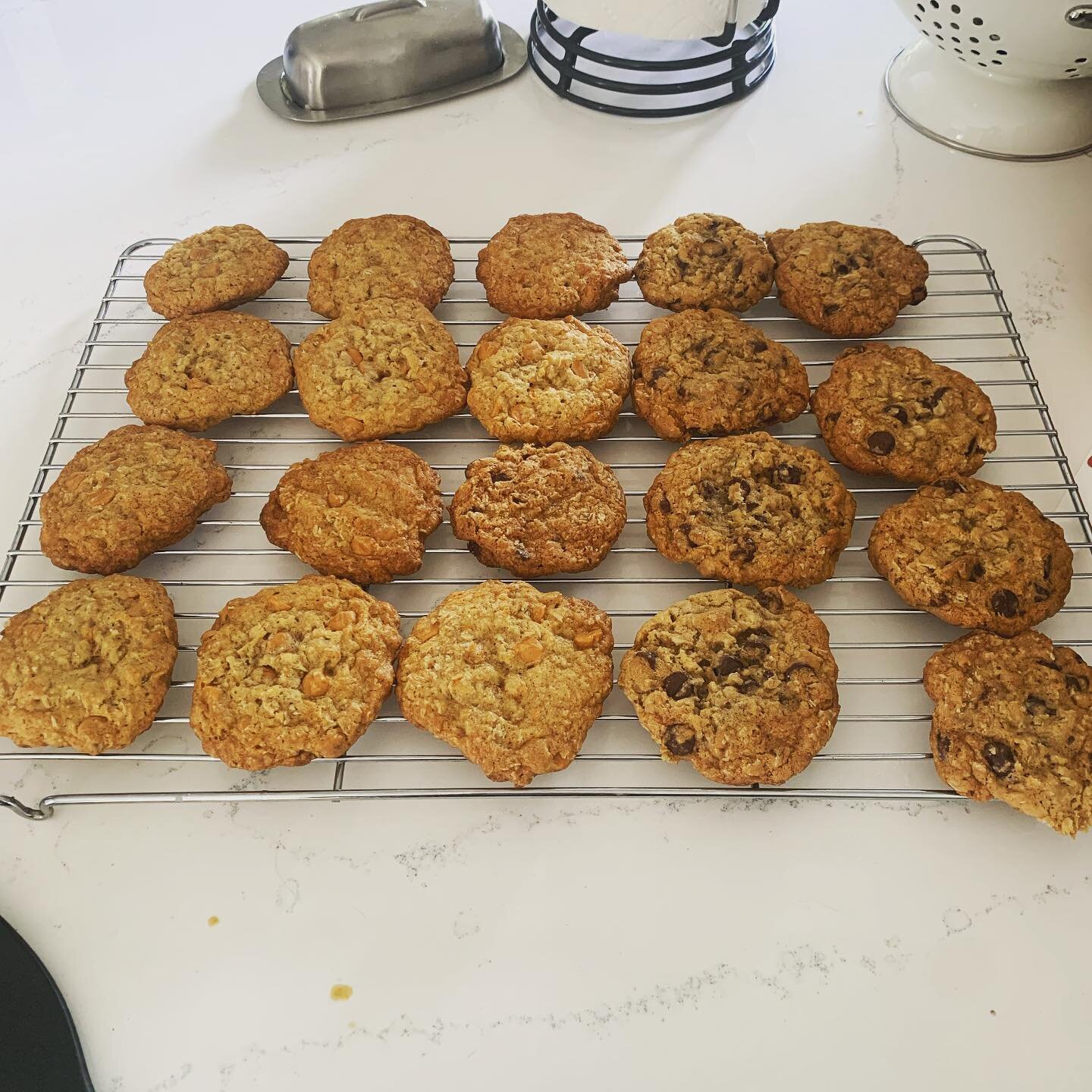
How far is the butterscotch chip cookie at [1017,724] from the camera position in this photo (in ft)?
4.69

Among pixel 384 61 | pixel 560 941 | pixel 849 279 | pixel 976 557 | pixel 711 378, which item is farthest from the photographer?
pixel 384 61

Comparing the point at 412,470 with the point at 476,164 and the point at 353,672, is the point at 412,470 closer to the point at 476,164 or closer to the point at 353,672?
the point at 353,672

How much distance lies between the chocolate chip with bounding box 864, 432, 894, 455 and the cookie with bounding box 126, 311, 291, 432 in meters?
1.10

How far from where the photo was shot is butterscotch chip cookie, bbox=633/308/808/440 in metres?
1.83

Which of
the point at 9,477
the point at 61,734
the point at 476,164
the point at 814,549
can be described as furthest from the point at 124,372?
the point at 814,549

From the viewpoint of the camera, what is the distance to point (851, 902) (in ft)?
4.72

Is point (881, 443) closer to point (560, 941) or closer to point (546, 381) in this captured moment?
point (546, 381)

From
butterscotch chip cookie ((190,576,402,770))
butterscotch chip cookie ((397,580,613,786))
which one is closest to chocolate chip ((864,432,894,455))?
butterscotch chip cookie ((397,580,613,786))

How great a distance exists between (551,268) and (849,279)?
0.60m

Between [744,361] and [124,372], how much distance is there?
126 centimetres

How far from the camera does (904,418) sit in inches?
71.1

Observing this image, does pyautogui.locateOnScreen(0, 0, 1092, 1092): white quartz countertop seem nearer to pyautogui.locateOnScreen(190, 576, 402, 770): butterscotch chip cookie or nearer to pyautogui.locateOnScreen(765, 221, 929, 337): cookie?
pyautogui.locateOnScreen(190, 576, 402, 770): butterscotch chip cookie

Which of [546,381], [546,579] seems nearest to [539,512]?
[546,579]

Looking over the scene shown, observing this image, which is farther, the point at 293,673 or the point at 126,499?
the point at 126,499
